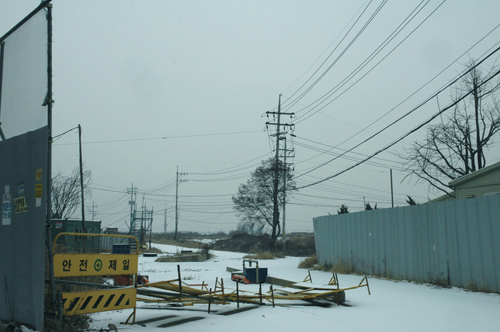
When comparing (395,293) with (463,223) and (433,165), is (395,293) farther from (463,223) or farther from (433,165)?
(433,165)

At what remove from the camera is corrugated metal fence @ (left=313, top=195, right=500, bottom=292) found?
10.3m

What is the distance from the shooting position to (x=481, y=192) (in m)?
17.7

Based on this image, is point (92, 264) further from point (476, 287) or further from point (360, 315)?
point (476, 287)

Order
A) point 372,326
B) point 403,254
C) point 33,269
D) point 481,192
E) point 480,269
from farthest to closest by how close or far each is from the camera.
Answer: point 481,192 → point 403,254 → point 480,269 → point 372,326 → point 33,269

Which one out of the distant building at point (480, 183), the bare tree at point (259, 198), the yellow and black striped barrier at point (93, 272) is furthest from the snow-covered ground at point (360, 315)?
the bare tree at point (259, 198)

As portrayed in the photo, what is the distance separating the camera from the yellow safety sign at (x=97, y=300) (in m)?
5.70

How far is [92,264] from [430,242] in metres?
9.84

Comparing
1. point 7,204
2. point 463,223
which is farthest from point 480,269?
point 7,204

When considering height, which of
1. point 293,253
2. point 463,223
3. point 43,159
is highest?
point 43,159

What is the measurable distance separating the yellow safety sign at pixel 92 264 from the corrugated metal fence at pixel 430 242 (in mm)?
8470

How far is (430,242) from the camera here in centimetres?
1232

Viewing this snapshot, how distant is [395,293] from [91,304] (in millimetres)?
7910

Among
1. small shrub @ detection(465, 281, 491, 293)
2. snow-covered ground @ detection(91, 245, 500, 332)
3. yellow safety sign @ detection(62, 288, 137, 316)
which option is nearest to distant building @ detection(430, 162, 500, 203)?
small shrub @ detection(465, 281, 491, 293)

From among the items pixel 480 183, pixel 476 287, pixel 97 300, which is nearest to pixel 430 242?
pixel 476 287
